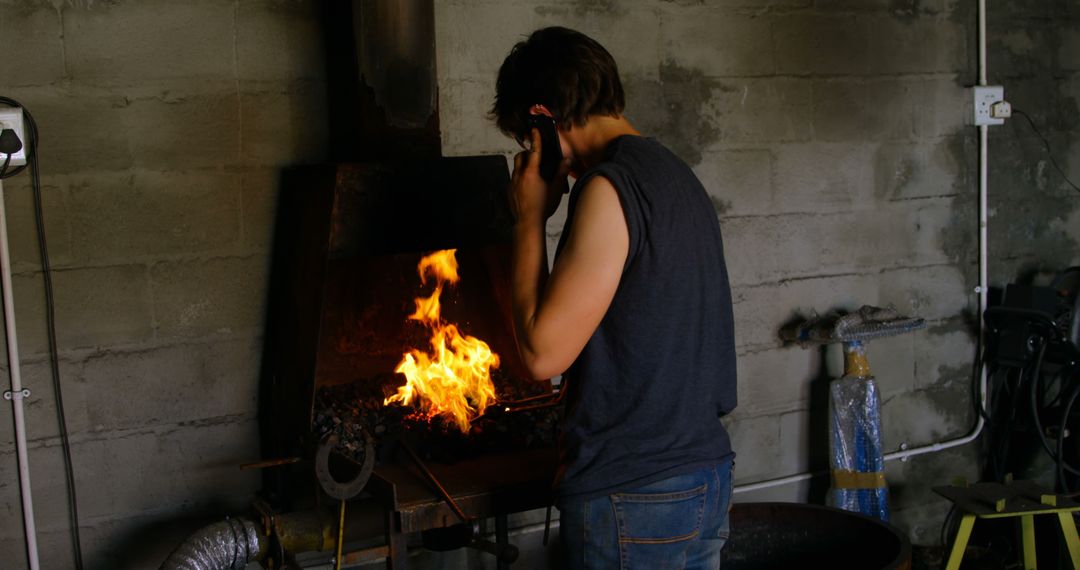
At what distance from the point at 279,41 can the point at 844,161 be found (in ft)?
6.36

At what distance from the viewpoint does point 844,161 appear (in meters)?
3.63

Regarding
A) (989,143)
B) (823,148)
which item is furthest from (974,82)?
(823,148)

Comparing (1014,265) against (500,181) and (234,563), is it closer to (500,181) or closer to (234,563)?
(500,181)

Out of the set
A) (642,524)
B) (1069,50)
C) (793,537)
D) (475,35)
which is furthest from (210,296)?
(1069,50)

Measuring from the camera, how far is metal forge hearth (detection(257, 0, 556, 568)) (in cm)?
245

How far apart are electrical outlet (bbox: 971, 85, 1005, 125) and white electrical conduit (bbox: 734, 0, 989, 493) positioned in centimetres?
3

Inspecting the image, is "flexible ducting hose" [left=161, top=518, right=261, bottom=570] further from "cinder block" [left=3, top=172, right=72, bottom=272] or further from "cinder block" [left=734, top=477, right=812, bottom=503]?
"cinder block" [left=734, top=477, right=812, bottom=503]

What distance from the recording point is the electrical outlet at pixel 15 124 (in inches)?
95.9

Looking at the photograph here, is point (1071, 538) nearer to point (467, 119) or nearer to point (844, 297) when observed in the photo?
point (844, 297)

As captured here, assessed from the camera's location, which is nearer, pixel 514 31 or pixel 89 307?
pixel 89 307

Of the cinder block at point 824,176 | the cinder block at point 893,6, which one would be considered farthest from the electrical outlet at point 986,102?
the cinder block at point 824,176

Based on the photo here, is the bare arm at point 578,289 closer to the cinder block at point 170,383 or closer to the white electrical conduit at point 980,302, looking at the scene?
the cinder block at point 170,383

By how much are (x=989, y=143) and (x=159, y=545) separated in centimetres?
309

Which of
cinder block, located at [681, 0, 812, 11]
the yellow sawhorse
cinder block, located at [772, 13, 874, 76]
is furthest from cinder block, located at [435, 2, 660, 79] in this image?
the yellow sawhorse
